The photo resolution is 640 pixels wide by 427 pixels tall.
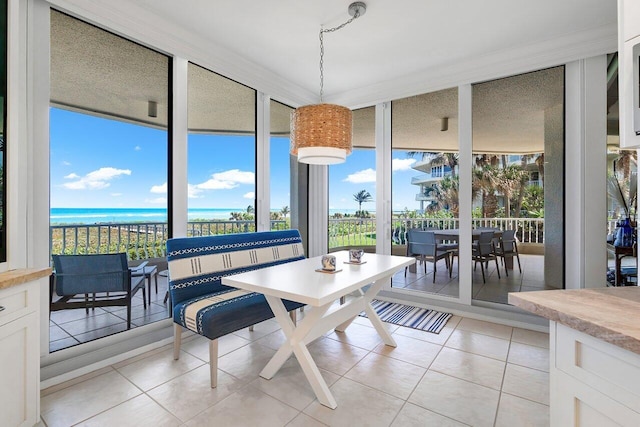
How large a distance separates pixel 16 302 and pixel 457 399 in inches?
99.2

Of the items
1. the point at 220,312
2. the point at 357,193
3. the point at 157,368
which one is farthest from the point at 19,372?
the point at 357,193

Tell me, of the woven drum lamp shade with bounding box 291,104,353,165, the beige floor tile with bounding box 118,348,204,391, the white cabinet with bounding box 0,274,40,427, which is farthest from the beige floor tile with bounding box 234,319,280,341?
the woven drum lamp shade with bounding box 291,104,353,165

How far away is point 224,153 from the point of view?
3576mm

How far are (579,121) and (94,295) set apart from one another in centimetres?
448

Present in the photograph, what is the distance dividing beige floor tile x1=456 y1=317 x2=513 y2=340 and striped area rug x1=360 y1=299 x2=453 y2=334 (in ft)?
0.60

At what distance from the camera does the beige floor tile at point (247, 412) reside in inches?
65.9

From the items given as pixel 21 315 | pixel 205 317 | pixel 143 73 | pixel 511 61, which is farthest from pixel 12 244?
pixel 511 61

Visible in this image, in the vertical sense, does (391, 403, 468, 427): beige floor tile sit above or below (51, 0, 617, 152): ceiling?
below

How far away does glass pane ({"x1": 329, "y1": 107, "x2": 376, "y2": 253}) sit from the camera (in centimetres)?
411

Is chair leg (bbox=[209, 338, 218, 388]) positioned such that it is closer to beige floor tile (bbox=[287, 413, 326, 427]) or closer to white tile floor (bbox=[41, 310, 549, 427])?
white tile floor (bbox=[41, 310, 549, 427])

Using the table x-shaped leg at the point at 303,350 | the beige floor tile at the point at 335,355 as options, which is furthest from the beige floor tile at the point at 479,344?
the table x-shaped leg at the point at 303,350

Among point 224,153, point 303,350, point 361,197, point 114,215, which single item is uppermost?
point 224,153

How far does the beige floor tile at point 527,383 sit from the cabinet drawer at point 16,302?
2.83 m

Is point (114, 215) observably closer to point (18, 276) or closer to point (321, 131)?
point (18, 276)
